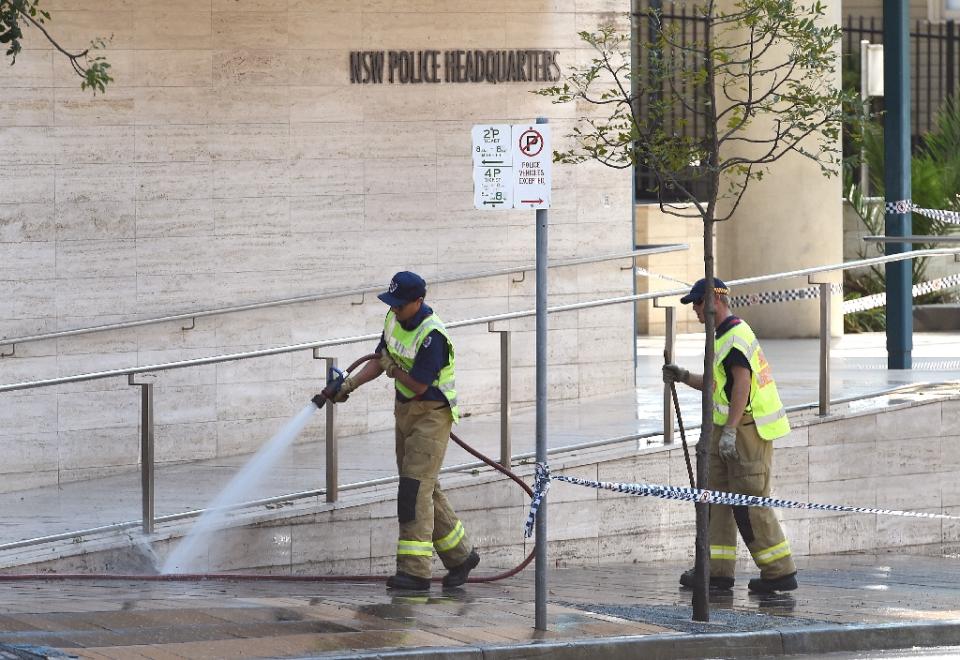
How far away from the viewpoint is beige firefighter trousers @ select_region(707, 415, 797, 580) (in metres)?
10.5

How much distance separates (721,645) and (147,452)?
3.74 meters

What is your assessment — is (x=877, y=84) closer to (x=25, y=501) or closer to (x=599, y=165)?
(x=599, y=165)

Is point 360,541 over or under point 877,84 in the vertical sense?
under

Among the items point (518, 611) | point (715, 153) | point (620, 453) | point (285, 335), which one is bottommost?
point (518, 611)

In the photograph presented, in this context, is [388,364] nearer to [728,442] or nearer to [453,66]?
[728,442]

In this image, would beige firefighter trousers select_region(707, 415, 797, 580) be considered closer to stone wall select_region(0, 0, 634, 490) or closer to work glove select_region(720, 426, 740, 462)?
work glove select_region(720, 426, 740, 462)

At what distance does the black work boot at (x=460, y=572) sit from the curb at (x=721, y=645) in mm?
1961

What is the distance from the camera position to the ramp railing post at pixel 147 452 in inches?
414

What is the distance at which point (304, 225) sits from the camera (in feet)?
45.1

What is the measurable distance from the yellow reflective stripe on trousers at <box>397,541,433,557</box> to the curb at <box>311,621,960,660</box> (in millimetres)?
1765

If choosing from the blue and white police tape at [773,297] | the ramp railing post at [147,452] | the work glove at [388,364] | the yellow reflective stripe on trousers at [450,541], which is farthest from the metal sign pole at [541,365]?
the blue and white police tape at [773,297]

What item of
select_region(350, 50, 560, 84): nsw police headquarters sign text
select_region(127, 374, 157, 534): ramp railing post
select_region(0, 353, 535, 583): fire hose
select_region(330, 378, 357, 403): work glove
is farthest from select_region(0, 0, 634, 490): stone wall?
select_region(330, 378, 357, 403): work glove

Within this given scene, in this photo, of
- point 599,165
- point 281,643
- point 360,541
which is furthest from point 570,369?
point 281,643

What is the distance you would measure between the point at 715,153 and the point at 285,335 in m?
5.15
